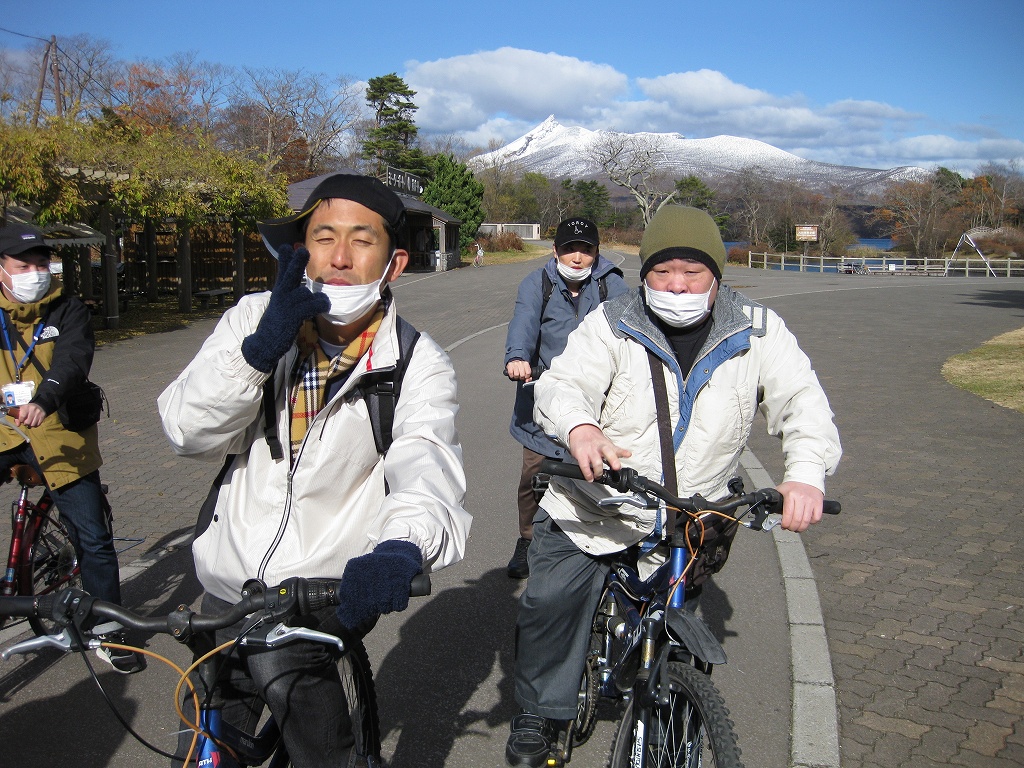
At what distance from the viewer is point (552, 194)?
112m

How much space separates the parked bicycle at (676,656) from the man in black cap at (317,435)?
0.63 m

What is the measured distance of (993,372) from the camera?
Result: 1433 centimetres

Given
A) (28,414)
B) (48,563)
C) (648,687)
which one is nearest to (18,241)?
(28,414)

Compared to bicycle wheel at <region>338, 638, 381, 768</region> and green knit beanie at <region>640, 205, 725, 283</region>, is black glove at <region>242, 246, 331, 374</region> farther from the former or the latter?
green knit beanie at <region>640, 205, 725, 283</region>

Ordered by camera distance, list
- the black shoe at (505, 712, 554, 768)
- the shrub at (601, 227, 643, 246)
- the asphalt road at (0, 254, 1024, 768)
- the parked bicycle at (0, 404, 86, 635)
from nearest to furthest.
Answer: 1. the black shoe at (505, 712, 554, 768)
2. the asphalt road at (0, 254, 1024, 768)
3. the parked bicycle at (0, 404, 86, 635)
4. the shrub at (601, 227, 643, 246)

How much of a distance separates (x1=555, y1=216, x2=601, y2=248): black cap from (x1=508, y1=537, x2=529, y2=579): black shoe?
6.41 feet

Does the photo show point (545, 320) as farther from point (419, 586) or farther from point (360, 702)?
point (419, 586)

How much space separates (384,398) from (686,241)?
50.2 inches

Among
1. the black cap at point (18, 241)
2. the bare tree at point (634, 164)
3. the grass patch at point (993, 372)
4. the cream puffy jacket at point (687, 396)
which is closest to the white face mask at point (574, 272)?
the cream puffy jacket at point (687, 396)

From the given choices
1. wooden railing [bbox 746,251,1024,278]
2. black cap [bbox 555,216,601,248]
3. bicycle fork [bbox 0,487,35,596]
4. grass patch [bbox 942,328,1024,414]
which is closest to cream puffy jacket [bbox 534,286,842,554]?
black cap [bbox 555,216,601,248]

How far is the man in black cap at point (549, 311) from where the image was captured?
5.59 meters

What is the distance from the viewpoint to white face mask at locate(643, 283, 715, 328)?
310 centimetres

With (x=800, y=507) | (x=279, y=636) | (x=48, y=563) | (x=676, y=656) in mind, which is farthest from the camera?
(x=48, y=563)

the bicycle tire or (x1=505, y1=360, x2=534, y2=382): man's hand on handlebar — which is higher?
(x1=505, y1=360, x2=534, y2=382): man's hand on handlebar
